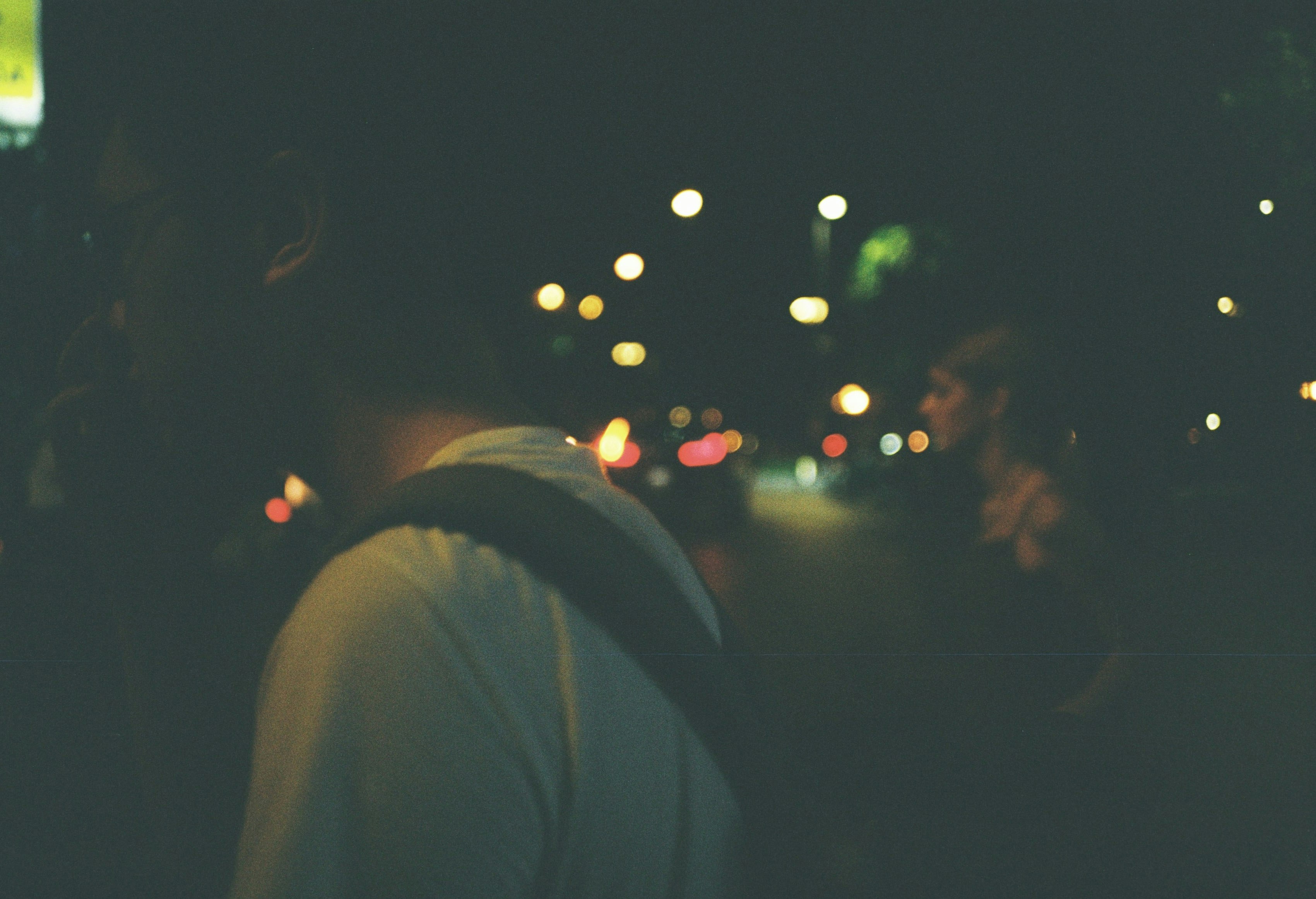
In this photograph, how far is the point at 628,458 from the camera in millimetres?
16703

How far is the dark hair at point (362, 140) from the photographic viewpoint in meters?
1.01

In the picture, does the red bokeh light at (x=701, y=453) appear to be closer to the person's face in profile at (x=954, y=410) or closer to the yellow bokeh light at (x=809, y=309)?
the yellow bokeh light at (x=809, y=309)

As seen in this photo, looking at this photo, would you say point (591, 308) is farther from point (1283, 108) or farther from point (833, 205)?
point (1283, 108)

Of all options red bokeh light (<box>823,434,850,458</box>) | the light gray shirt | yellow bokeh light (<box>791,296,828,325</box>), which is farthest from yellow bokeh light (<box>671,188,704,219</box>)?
red bokeh light (<box>823,434,850,458</box>)

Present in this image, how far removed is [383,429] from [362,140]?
1.21 feet

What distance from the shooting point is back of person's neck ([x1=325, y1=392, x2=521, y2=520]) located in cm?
104

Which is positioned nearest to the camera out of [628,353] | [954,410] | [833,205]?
[954,410]

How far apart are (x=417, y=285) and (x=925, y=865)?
145cm

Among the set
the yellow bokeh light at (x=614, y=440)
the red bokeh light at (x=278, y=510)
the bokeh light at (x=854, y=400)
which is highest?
the red bokeh light at (x=278, y=510)

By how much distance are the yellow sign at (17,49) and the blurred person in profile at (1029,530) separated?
2.80 m

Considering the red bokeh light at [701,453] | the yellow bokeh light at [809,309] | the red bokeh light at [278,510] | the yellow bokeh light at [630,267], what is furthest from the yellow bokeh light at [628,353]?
the red bokeh light at [278,510]

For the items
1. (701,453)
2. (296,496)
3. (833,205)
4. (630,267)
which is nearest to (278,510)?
(296,496)

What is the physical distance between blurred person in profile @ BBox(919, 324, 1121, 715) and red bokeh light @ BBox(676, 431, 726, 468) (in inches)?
566

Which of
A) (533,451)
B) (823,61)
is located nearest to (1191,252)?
(823,61)
